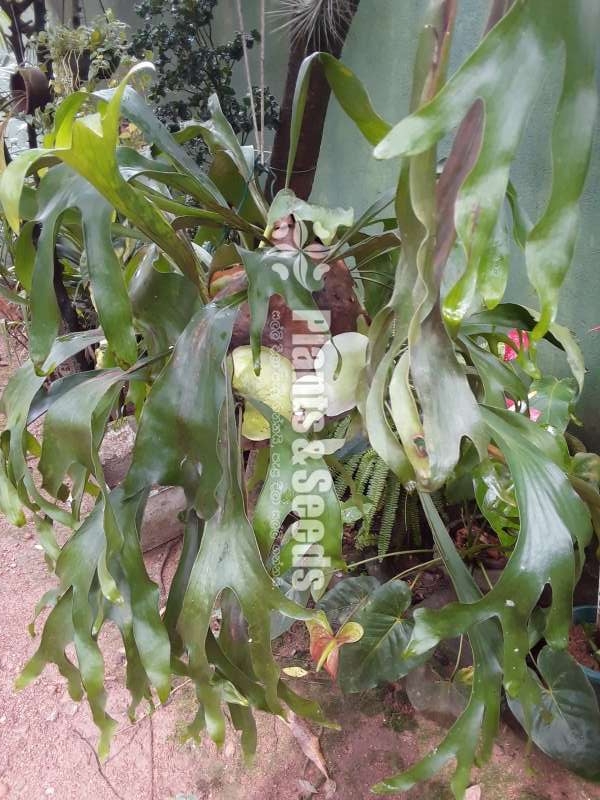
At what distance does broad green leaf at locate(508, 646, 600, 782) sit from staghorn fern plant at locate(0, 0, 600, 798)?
244 mm

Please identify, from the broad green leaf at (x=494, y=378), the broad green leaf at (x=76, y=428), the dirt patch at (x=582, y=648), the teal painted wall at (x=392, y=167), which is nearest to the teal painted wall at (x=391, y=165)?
the teal painted wall at (x=392, y=167)

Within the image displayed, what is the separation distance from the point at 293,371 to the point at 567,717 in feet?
2.56

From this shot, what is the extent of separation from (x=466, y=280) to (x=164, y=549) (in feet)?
4.59

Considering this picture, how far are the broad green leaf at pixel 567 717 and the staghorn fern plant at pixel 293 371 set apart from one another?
244 millimetres

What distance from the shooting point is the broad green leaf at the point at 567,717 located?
0.88m

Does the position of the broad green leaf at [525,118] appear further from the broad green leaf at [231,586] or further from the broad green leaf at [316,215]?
the broad green leaf at [231,586]

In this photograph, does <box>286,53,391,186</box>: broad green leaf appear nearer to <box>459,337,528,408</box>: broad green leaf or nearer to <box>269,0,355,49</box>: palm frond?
<box>459,337,528,408</box>: broad green leaf

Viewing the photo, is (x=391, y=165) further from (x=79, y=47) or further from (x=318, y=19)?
(x=79, y=47)

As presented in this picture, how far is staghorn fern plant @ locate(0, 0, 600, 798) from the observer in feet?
1.28

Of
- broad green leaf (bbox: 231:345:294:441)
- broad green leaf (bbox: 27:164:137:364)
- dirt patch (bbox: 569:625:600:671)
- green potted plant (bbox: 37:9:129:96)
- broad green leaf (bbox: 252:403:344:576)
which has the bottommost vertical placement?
dirt patch (bbox: 569:625:600:671)

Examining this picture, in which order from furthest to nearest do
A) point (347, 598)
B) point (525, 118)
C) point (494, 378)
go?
point (347, 598), point (494, 378), point (525, 118)

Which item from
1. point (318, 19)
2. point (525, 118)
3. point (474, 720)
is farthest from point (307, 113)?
point (474, 720)

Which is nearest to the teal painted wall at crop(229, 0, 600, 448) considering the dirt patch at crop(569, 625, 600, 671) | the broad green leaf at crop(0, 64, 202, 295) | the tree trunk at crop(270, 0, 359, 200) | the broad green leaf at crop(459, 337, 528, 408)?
the tree trunk at crop(270, 0, 359, 200)

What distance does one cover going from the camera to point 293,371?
2.10ft
